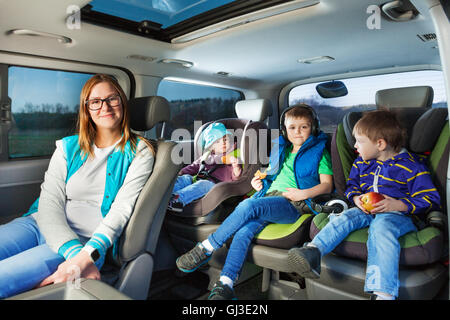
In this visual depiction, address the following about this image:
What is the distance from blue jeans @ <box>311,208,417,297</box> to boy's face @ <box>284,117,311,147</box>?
2.35 ft

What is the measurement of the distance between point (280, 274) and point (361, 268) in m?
0.70

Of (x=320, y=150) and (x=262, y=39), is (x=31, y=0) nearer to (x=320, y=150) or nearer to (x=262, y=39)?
(x=262, y=39)

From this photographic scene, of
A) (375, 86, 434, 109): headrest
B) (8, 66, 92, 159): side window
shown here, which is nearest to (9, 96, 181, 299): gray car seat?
(8, 66, 92, 159): side window

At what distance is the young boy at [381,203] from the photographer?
153 centimetres

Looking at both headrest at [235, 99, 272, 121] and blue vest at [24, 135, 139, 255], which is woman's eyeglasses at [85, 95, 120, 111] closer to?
blue vest at [24, 135, 139, 255]

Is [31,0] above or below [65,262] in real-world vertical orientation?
above

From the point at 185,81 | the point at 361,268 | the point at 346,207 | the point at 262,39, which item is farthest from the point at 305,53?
the point at 361,268

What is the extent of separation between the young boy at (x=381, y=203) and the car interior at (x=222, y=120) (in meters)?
0.09

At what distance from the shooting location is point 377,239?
1606mm

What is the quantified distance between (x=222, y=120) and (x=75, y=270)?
2.04 meters

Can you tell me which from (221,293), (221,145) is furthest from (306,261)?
(221,145)

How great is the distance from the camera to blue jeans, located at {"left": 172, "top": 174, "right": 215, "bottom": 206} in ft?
8.19

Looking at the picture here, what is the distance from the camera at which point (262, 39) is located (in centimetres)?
270

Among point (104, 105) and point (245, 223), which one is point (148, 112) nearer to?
point (104, 105)
